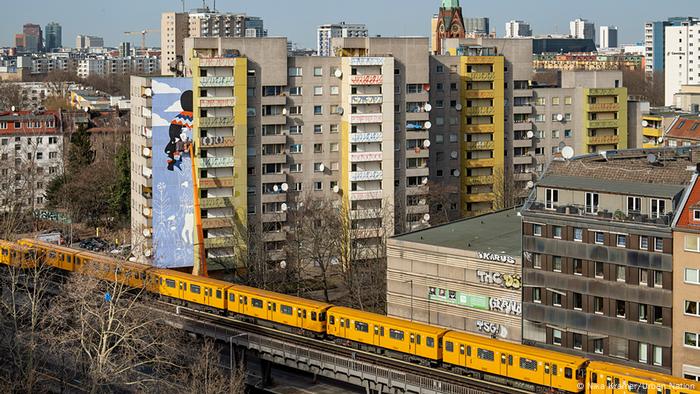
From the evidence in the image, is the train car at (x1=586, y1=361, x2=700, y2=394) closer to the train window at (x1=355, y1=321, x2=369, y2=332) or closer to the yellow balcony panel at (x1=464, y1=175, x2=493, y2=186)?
the train window at (x1=355, y1=321, x2=369, y2=332)

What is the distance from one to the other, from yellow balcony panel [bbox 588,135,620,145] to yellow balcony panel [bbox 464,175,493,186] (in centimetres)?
902

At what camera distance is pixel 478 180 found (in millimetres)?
85375

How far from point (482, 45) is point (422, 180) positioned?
1267 cm

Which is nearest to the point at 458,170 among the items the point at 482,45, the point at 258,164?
the point at 482,45

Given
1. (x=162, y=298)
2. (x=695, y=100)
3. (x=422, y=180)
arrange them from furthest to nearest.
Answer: (x=695, y=100) → (x=422, y=180) → (x=162, y=298)

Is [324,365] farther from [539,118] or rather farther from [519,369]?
[539,118]

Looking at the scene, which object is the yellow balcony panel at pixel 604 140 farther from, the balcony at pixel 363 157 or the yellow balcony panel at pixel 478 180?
the balcony at pixel 363 157

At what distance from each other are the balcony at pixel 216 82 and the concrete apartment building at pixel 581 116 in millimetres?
25129

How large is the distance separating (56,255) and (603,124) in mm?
43099

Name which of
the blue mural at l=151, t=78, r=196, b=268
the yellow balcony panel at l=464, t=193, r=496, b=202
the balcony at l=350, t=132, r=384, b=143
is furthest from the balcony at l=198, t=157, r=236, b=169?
the yellow balcony panel at l=464, t=193, r=496, b=202

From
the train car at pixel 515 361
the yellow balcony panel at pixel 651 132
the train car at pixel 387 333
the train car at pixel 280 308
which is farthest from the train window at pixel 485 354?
the yellow balcony panel at pixel 651 132

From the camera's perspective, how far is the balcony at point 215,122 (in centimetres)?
7281

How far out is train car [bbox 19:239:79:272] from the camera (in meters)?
69.6

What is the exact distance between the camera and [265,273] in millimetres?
69188
